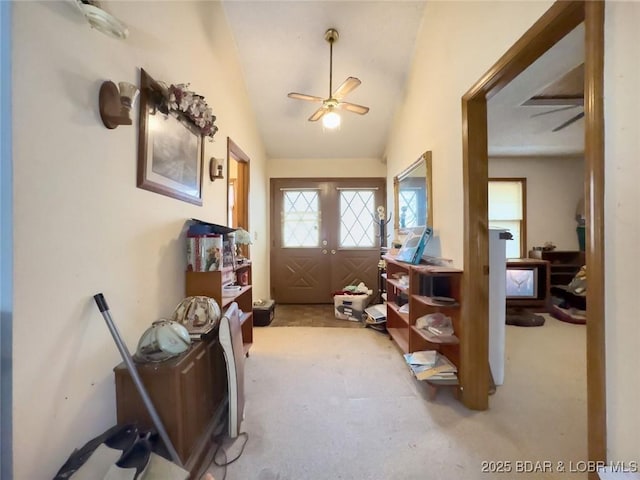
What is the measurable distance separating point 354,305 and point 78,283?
299 cm

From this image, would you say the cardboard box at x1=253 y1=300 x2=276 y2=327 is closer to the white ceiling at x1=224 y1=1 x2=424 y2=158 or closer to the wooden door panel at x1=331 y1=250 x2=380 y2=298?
the wooden door panel at x1=331 y1=250 x2=380 y2=298

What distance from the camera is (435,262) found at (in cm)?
223

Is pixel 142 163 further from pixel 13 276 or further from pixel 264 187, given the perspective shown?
pixel 264 187

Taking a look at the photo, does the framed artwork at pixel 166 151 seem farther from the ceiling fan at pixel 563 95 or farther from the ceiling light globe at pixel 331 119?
the ceiling fan at pixel 563 95

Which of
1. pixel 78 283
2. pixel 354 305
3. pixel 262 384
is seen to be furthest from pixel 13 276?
pixel 354 305

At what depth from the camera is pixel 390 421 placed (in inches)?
64.7

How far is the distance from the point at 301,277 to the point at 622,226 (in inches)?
157

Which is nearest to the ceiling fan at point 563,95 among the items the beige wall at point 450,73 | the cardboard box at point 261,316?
the beige wall at point 450,73

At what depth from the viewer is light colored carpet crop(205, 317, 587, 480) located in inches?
52.2

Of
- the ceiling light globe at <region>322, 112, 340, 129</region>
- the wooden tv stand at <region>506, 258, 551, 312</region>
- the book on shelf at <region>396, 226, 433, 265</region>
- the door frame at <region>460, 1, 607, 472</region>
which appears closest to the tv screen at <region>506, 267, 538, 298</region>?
the wooden tv stand at <region>506, 258, 551, 312</region>

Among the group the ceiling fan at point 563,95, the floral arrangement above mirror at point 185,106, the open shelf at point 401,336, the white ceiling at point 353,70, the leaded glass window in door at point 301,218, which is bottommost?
the open shelf at point 401,336

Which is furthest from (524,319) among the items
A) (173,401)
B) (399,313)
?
(173,401)

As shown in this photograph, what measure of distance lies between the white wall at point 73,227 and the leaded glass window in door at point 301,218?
3007mm

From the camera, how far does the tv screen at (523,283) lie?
12.6 ft
